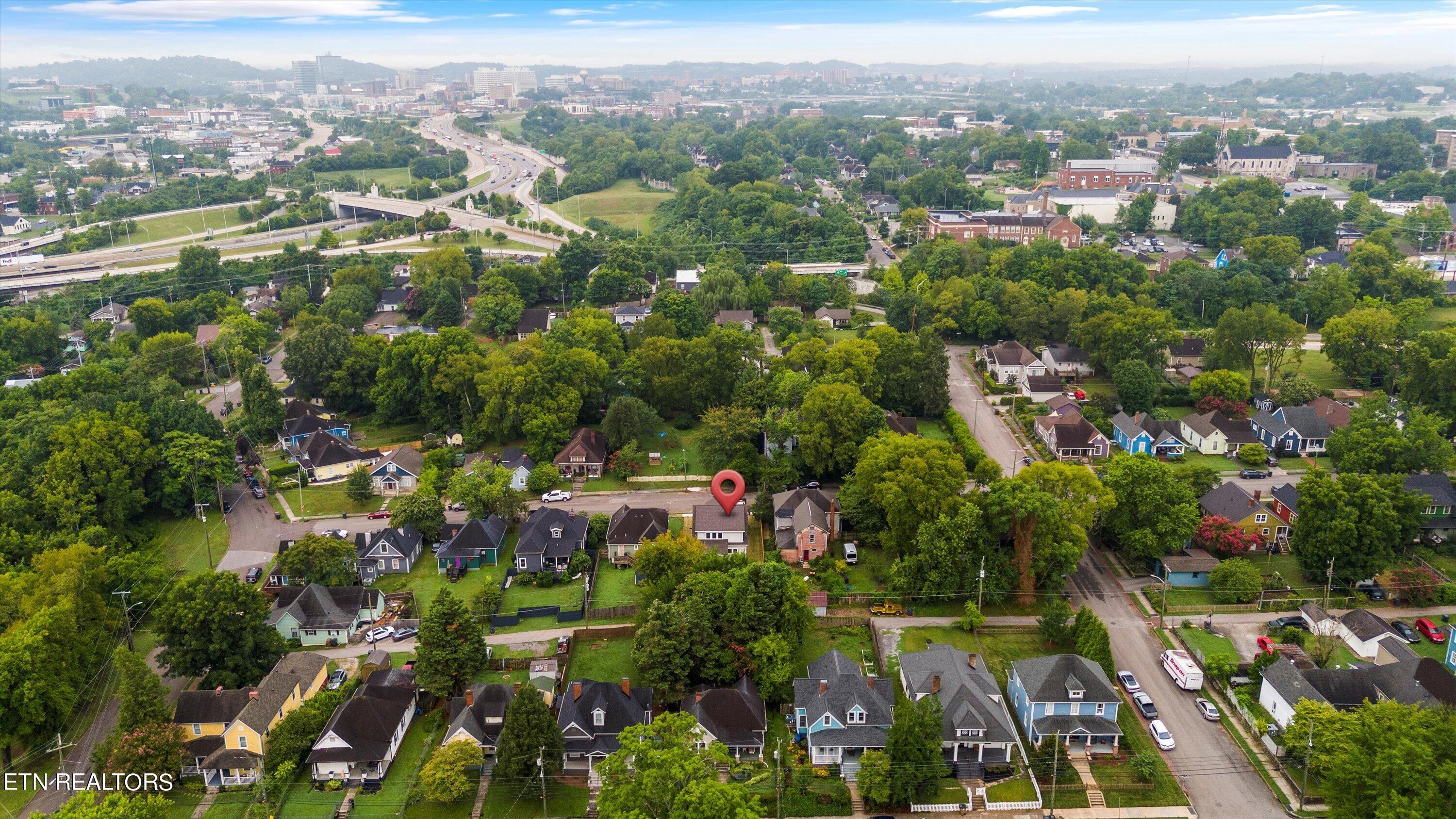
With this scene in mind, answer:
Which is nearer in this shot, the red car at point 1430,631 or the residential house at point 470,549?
the red car at point 1430,631

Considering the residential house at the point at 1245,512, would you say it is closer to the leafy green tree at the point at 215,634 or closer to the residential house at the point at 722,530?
the residential house at the point at 722,530

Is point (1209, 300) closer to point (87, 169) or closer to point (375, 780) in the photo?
point (375, 780)

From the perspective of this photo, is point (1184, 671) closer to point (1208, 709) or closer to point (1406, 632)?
point (1208, 709)

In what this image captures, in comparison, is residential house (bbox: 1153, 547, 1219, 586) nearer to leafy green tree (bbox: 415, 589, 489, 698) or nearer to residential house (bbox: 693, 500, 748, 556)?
residential house (bbox: 693, 500, 748, 556)

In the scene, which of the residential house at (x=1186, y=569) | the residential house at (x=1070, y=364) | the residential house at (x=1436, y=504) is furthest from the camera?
the residential house at (x=1070, y=364)

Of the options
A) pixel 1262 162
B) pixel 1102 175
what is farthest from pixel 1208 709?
pixel 1262 162

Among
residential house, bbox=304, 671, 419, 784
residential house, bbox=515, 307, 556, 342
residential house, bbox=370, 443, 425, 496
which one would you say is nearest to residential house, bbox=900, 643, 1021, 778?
residential house, bbox=304, 671, 419, 784

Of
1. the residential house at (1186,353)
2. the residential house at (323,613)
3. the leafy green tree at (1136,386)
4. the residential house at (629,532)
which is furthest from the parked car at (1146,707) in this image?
the residential house at (1186,353)
